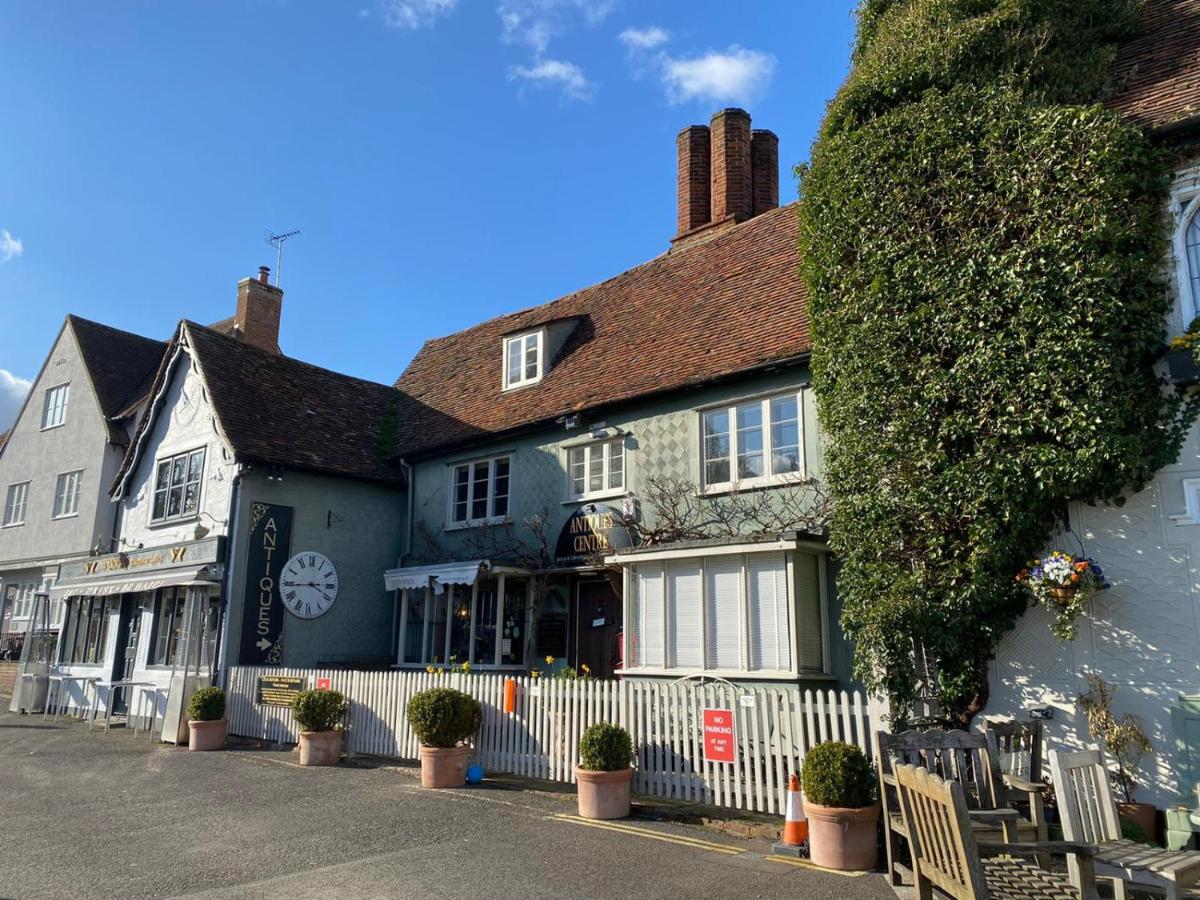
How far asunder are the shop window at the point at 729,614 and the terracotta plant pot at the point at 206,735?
748cm

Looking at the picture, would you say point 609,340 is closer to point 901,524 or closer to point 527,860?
point 901,524

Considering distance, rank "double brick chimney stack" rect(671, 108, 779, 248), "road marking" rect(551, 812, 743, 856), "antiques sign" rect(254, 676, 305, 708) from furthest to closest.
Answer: "double brick chimney stack" rect(671, 108, 779, 248) < "antiques sign" rect(254, 676, 305, 708) < "road marking" rect(551, 812, 743, 856)

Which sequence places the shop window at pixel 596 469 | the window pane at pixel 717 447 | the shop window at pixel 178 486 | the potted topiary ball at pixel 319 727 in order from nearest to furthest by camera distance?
the potted topiary ball at pixel 319 727 < the window pane at pixel 717 447 < the shop window at pixel 596 469 < the shop window at pixel 178 486

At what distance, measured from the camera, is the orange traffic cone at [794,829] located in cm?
820

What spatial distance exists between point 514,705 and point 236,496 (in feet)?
29.4

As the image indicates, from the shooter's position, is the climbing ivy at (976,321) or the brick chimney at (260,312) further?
the brick chimney at (260,312)

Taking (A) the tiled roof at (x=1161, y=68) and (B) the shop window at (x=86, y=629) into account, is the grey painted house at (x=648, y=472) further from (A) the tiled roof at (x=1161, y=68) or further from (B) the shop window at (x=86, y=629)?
(B) the shop window at (x=86, y=629)

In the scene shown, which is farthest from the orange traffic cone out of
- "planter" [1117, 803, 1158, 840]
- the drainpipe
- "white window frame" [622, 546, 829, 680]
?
the drainpipe

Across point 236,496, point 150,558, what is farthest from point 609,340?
point 150,558

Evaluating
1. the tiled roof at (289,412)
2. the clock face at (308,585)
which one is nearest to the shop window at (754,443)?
the tiled roof at (289,412)

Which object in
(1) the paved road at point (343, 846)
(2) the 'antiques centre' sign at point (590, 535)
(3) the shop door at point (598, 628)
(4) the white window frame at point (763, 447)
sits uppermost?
(4) the white window frame at point (763, 447)

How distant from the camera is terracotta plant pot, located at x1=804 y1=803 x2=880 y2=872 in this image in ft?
25.3

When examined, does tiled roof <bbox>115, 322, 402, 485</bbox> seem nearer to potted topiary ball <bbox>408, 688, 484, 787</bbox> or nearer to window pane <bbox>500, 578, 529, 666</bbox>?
window pane <bbox>500, 578, 529, 666</bbox>

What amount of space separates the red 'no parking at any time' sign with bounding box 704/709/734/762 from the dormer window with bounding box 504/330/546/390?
33.8ft
